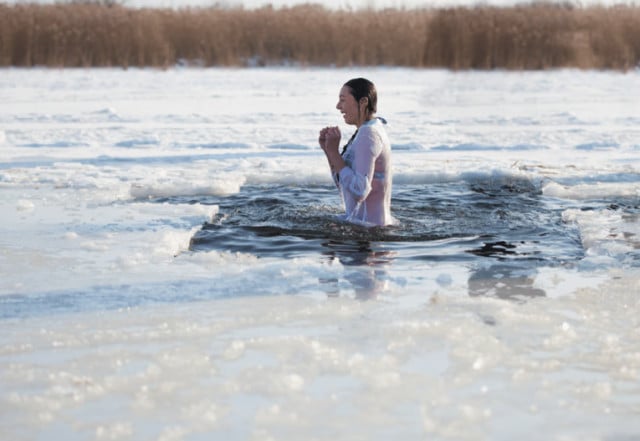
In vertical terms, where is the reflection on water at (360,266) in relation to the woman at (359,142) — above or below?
below

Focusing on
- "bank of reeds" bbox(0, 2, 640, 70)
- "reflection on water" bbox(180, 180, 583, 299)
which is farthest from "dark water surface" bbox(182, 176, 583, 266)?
"bank of reeds" bbox(0, 2, 640, 70)

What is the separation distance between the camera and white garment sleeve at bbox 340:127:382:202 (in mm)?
5434

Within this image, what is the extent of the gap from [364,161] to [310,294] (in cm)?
138

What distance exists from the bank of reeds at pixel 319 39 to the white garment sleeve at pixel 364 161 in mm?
13672

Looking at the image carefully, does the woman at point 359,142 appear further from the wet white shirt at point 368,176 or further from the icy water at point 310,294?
the icy water at point 310,294

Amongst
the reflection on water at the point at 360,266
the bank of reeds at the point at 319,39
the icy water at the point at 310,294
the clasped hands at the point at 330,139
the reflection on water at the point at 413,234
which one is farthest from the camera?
the bank of reeds at the point at 319,39

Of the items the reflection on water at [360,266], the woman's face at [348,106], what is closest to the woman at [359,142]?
the woman's face at [348,106]

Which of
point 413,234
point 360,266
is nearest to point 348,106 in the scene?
point 413,234

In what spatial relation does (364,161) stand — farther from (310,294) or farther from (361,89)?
(310,294)

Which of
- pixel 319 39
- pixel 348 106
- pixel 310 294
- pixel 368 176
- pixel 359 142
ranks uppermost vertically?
pixel 319 39

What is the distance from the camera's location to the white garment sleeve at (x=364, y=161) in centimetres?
543

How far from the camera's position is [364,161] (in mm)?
5441

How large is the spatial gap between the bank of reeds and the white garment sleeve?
13672mm

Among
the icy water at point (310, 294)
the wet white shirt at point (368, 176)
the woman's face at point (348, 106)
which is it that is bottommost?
the icy water at point (310, 294)
